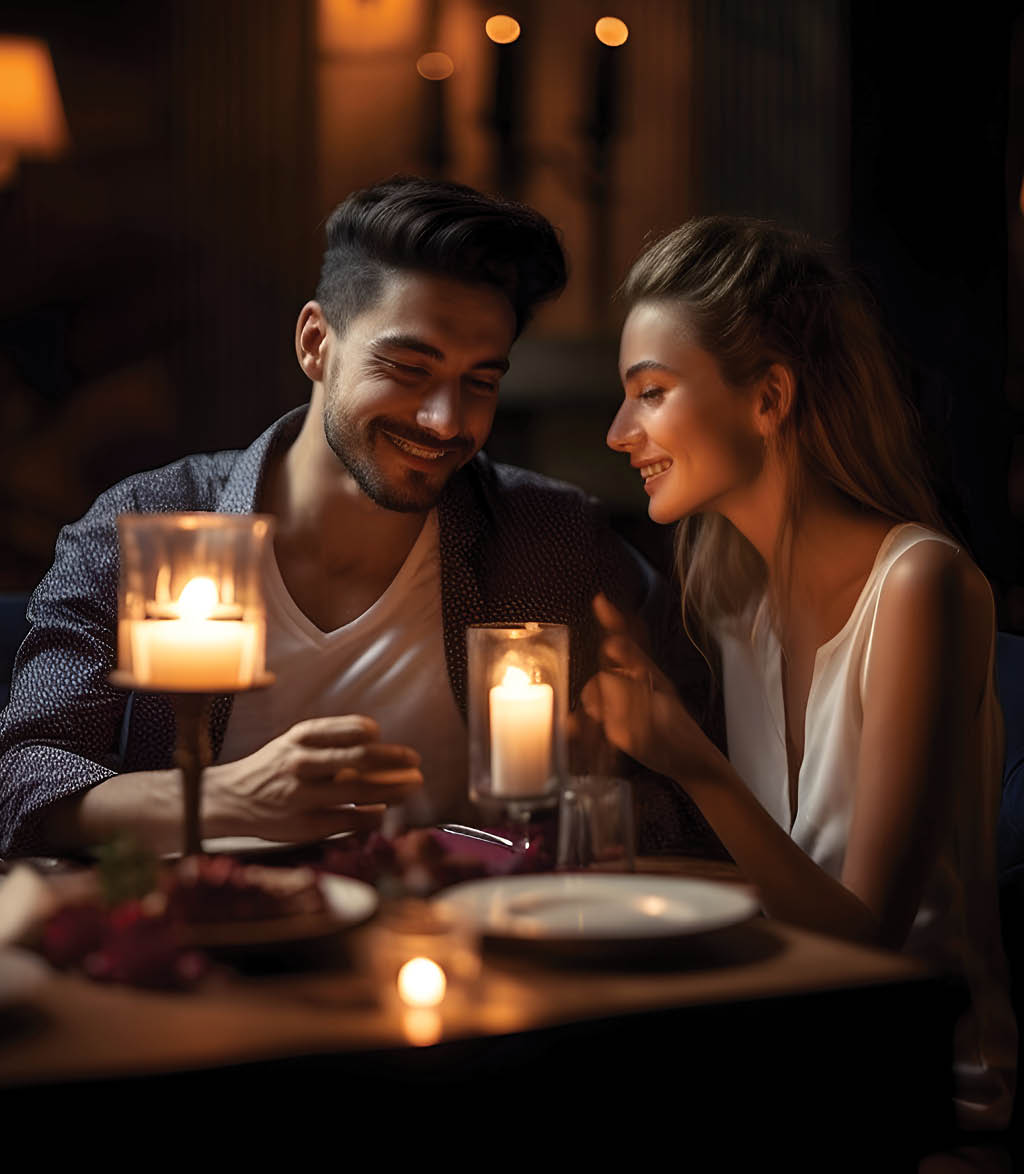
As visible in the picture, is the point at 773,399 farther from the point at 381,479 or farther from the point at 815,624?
the point at 381,479

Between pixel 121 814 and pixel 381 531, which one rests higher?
pixel 381 531

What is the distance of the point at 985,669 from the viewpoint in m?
1.59

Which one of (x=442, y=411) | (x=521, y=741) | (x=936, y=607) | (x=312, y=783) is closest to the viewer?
(x=521, y=741)

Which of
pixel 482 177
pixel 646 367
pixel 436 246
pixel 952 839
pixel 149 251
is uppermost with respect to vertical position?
pixel 482 177

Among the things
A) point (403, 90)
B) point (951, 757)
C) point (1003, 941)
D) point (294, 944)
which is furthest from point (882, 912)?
point (403, 90)

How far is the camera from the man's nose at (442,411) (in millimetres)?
1868

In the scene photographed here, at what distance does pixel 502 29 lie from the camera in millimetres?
3768

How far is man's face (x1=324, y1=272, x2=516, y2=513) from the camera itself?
1.90m

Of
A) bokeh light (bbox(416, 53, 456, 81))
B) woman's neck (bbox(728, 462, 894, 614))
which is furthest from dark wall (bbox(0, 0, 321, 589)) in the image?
woman's neck (bbox(728, 462, 894, 614))

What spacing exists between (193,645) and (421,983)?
12.3 inches

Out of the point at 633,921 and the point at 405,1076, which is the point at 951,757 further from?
the point at 405,1076

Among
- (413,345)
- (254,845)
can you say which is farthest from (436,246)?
(254,845)

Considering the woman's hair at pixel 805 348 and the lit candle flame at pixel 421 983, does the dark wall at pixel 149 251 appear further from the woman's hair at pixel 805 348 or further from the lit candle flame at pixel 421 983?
the lit candle flame at pixel 421 983

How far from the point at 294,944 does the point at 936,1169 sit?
2.49 feet
